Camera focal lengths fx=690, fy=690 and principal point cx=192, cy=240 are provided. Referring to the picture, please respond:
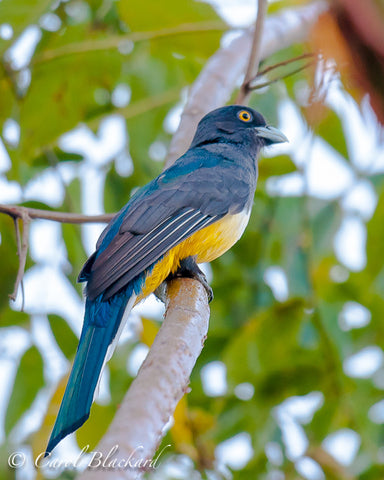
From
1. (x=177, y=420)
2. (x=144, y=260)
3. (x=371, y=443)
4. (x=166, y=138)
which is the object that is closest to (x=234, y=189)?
(x=144, y=260)

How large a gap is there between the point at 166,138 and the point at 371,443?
9.44ft

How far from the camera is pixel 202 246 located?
3447 millimetres

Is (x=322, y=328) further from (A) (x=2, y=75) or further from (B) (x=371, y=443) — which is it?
(A) (x=2, y=75)

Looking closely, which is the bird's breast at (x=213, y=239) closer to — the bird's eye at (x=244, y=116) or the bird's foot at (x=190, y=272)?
the bird's foot at (x=190, y=272)

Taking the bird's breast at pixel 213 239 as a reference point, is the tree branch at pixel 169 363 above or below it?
below

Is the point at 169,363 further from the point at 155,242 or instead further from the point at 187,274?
the point at 187,274

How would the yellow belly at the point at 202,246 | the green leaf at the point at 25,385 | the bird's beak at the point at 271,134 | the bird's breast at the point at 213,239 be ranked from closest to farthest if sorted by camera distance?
the yellow belly at the point at 202,246, the bird's breast at the point at 213,239, the green leaf at the point at 25,385, the bird's beak at the point at 271,134

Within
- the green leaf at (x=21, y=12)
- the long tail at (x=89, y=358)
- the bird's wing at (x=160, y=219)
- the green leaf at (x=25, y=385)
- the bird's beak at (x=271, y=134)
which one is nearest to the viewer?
the long tail at (x=89, y=358)

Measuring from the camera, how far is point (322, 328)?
3.92 metres

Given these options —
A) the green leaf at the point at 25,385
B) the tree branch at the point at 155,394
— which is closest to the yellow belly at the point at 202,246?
the tree branch at the point at 155,394

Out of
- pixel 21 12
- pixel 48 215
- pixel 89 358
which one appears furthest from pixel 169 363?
pixel 21 12

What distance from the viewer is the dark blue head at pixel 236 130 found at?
4.50m

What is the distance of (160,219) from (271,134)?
1.57 m

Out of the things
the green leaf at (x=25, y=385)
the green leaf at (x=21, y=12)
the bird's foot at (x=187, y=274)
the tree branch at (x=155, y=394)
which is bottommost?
the green leaf at (x=25, y=385)
